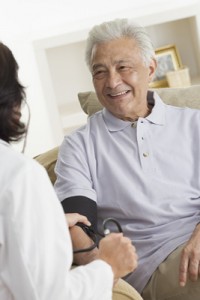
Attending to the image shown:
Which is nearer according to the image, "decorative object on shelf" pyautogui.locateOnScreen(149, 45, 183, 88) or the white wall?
the white wall

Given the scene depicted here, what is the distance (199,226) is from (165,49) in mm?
2550

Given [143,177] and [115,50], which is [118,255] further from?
[115,50]

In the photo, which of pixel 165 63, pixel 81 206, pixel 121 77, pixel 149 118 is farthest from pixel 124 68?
pixel 165 63

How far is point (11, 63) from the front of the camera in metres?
0.96

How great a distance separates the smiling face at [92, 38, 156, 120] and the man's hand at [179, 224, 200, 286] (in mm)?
522

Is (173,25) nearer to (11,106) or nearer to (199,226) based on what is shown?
(199,226)

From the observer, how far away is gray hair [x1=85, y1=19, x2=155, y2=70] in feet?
5.54

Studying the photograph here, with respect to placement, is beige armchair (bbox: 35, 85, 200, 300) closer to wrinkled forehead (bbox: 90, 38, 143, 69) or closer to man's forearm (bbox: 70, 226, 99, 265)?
wrinkled forehead (bbox: 90, 38, 143, 69)

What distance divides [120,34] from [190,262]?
0.79 metres

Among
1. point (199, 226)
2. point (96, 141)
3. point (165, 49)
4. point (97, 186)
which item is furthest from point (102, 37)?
point (165, 49)

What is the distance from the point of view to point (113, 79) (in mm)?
1707

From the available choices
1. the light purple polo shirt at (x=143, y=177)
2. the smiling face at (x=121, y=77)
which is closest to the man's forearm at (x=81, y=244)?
the light purple polo shirt at (x=143, y=177)

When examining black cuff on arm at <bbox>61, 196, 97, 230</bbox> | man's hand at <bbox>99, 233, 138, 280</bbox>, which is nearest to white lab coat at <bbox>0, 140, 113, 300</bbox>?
man's hand at <bbox>99, 233, 138, 280</bbox>

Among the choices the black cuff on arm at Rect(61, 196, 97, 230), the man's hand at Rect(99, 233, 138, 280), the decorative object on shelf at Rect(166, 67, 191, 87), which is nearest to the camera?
the man's hand at Rect(99, 233, 138, 280)
